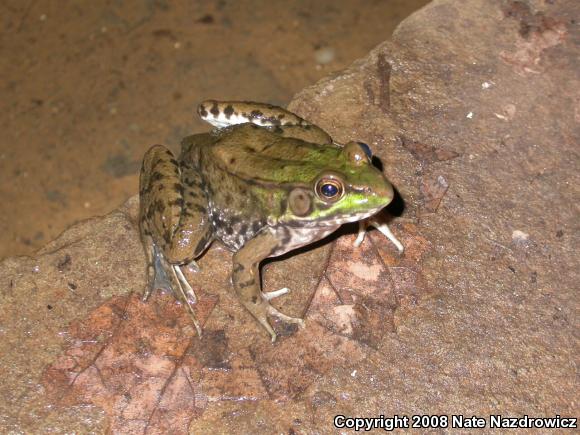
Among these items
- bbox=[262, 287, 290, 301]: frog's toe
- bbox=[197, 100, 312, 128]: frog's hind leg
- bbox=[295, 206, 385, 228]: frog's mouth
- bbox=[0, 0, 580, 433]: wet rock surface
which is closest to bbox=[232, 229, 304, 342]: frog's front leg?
bbox=[262, 287, 290, 301]: frog's toe

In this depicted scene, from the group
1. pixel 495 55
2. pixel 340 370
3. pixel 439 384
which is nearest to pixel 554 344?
pixel 439 384

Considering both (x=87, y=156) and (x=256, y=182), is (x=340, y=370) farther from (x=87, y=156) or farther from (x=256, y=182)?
(x=87, y=156)

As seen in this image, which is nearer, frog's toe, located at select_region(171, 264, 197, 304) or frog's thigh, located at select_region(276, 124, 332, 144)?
frog's toe, located at select_region(171, 264, 197, 304)

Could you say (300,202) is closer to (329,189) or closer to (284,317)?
(329,189)

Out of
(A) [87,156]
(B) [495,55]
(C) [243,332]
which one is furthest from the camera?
(A) [87,156]

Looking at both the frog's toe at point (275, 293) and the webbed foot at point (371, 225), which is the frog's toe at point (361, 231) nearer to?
the webbed foot at point (371, 225)

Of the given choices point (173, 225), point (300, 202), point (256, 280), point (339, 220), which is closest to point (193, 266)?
point (173, 225)

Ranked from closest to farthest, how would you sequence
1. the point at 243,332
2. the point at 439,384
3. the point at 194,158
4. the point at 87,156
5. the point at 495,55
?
1. the point at 439,384
2. the point at 243,332
3. the point at 194,158
4. the point at 495,55
5. the point at 87,156

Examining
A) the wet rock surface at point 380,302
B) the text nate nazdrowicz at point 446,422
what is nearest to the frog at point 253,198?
the wet rock surface at point 380,302

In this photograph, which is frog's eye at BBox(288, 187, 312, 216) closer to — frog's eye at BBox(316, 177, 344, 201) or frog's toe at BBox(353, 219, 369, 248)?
frog's eye at BBox(316, 177, 344, 201)
